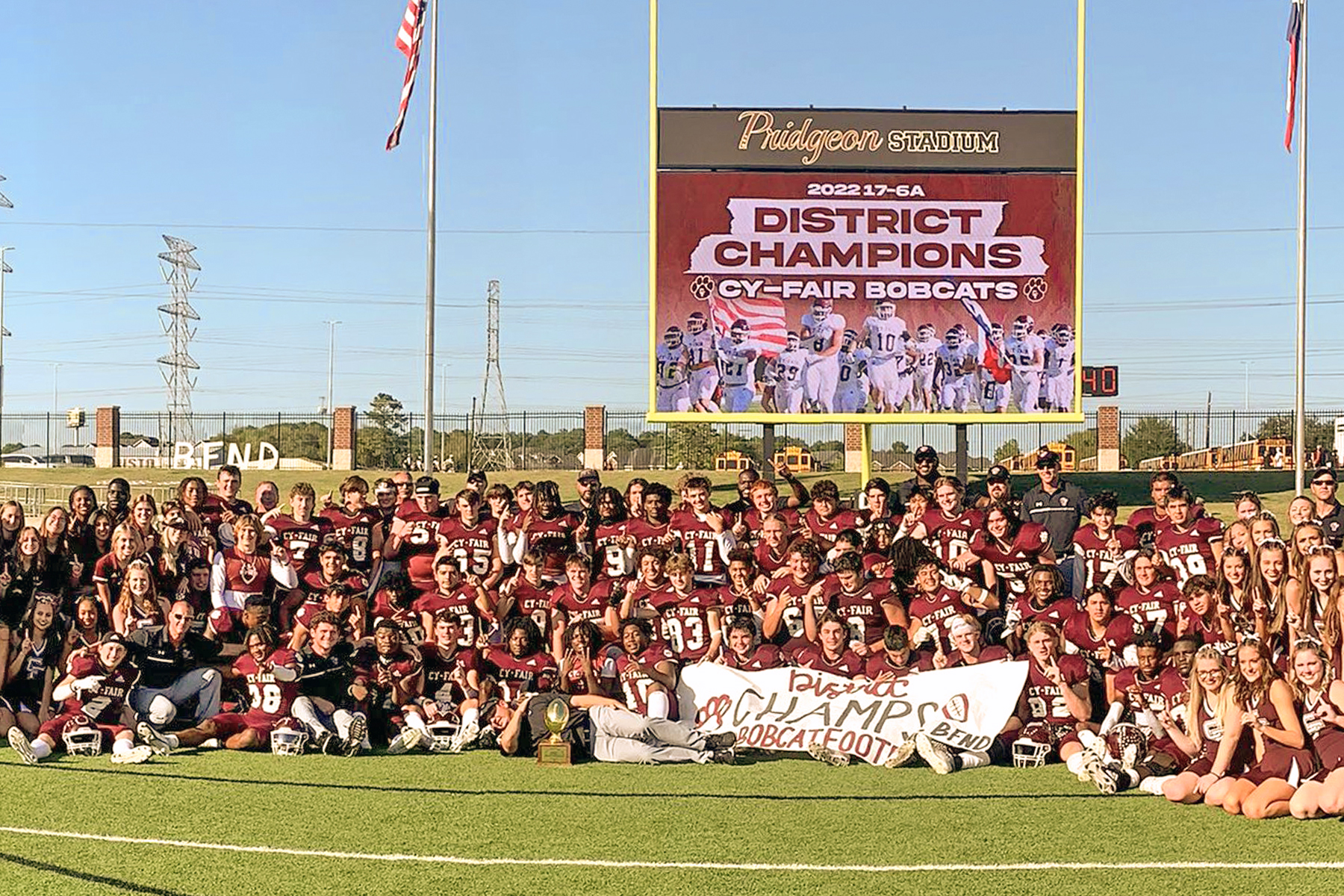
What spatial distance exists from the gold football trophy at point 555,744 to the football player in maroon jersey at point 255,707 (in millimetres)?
1613

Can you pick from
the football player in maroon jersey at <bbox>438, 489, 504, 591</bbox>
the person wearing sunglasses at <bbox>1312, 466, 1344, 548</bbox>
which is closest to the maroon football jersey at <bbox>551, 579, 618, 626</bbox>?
the football player in maroon jersey at <bbox>438, 489, 504, 591</bbox>

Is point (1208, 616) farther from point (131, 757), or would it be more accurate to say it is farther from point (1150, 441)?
point (1150, 441)

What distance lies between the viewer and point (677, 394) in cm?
1650

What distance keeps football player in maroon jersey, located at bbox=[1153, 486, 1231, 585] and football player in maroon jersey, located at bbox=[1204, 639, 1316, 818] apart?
244cm

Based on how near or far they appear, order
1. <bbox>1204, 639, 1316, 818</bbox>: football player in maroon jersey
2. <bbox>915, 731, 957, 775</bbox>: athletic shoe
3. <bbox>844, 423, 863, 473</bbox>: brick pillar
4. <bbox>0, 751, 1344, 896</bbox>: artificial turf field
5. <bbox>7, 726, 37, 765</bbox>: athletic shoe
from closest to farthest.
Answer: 1. <bbox>0, 751, 1344, 896</bbox>: artificial turf field
2. <bbox>1204, 639, 1316, 818</bbox>: football player in maroon jersey
3. <bbox>915, 731, 957, 775</bbox>: athletic shoe
4. <bbox>7, 726, 37, 765</bbox>: athletic shoe
5. <bbox>844, 423, 863, 473</bbox>: brick pillar

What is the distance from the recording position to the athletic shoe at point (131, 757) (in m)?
8.91

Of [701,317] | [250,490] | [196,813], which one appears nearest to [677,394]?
[701,317]

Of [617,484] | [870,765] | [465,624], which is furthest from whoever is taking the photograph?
[617,484]

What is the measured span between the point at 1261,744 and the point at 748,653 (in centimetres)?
316

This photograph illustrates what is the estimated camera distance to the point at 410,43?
1959cm

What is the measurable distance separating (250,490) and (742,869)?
22278mm

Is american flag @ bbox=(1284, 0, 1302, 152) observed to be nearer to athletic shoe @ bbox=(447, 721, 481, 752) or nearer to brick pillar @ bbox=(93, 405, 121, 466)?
athletic shoe @ bbox=(447, 721, 481, 752)

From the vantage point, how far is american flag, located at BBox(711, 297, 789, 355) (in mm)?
16312

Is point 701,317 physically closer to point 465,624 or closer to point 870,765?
point 465,624
